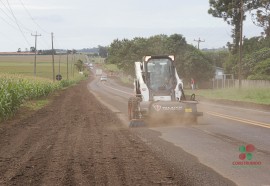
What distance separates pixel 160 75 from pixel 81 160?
8.77 m

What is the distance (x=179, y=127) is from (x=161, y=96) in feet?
6.91

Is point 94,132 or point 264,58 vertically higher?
point 264,58

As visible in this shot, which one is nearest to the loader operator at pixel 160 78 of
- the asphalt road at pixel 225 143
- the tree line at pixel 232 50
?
the asphalt road at pixel 225 143

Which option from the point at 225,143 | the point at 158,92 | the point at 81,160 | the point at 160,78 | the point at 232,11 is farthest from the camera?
the point at 232,11

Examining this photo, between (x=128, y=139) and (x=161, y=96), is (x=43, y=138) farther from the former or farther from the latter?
(x=161, y=96)

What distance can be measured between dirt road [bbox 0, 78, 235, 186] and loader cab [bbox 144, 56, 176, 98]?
2887 millimetres

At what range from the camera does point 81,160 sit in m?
9.05

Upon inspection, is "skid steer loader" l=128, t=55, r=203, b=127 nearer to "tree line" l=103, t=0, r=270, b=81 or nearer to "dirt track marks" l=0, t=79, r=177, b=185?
"dirt track marks" l=0, t=79, r=177, b=185

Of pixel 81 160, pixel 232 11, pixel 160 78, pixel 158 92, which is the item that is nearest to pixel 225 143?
pixel 81 160

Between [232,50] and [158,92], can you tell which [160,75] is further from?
[232,50]

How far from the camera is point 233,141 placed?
1133cm

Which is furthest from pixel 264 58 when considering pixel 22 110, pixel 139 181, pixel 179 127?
pixel 139 181

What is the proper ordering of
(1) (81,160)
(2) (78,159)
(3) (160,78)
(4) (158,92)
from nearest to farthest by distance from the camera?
(1) (81,160)
(2) (78,159)
(4) (158,92)
(3) (160,78)

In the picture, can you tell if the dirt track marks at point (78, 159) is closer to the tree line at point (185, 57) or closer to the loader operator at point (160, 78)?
the loader operator at point (160, 78)
